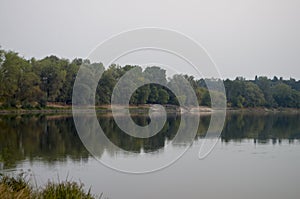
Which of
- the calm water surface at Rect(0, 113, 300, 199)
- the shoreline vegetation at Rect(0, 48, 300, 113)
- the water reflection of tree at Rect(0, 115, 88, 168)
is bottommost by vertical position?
the calm water surface at Rect(0, 113, 300, 199)

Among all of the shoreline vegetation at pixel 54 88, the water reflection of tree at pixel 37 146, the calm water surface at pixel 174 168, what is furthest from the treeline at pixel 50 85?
the calm water surface at pixel 174 168

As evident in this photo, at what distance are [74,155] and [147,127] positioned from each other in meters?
11.4

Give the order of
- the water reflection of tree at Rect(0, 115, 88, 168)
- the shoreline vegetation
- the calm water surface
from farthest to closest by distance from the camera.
A: the shoreline vegetation < the water reflection of tree at Rect(0, 115, 88, 168) < the calm water surface

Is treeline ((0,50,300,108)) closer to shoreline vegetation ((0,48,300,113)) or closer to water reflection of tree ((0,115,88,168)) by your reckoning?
shoreline vegetation ((0,48,300,113))

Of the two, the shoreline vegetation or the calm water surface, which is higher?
the shoreline vegetation

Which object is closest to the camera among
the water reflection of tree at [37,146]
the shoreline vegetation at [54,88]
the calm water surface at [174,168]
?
the calm water surface at [174,168]

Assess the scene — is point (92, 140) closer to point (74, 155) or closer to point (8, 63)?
point (74, 155)

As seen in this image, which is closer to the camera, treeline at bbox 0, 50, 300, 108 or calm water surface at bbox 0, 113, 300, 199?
calm water surface at bbox 0, 113, 300, 199

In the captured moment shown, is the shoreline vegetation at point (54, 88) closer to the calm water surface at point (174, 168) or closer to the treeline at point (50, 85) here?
the treeline at point (50, 85)

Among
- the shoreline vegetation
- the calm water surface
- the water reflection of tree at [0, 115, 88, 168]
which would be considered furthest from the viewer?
the shoreline vegetation

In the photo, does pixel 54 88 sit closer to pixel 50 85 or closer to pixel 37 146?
pixel 50 85

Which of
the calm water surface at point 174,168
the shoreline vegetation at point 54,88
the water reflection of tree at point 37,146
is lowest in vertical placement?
the calm water surface at point 174,168

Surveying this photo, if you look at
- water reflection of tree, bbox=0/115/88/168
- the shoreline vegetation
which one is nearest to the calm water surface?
water reflection of tree, bbox=0/115/88/168

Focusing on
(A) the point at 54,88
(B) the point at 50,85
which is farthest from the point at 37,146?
(B) the point at 50,85
